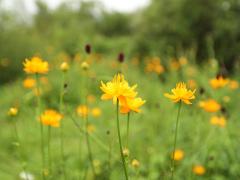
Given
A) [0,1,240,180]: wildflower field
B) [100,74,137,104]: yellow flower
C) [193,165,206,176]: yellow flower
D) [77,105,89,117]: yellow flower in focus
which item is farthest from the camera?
[193,165,206,176]: yellow flower

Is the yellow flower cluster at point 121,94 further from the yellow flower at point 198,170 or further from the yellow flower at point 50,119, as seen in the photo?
the yellow flower at point 198,170

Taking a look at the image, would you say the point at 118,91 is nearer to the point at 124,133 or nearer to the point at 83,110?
the point at 83,110

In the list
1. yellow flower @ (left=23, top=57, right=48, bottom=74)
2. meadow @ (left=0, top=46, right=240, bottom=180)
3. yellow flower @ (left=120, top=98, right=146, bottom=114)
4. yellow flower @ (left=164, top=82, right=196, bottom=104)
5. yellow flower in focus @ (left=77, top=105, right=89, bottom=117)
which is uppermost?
yellow flower @ (left=23, top=57, right=48, bottom=74)

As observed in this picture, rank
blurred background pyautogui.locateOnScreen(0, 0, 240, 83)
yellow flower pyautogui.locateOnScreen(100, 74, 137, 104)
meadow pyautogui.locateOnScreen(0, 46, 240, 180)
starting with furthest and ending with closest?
1. blurred background pyautogui.locateOnScreen(0, 0, 240, 83)
2. meadow pyautogui.locateOnScreen(0, 46, 240, 180)
3. yellow flower pyautogui.locateOnScreen(100, 74, 137, 104)

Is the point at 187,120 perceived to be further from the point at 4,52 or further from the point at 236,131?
the point at 4,52

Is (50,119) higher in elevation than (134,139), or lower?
higher

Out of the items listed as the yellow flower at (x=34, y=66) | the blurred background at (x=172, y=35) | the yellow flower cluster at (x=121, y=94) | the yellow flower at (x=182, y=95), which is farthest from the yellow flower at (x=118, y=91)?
the blurred background at (x=172, y=35)

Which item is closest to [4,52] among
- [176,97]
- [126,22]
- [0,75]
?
[0,75]

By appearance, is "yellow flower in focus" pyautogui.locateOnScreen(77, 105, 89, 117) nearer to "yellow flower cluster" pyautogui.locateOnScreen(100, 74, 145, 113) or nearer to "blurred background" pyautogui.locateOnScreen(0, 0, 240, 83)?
"yellow flower cluster" pyautogui.locateOnScreen(100, 74, 145, 113)

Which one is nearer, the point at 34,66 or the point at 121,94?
the point at 121,94

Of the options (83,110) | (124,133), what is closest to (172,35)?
(124,133)

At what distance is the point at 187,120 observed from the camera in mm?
3506

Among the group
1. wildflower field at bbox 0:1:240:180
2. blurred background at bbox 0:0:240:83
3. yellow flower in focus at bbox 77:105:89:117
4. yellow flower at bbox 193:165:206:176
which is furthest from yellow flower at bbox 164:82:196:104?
blurred background at bbox 0:0:240:83

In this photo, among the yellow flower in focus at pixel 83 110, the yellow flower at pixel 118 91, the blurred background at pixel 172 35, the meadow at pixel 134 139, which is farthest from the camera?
the blurred background at pixel 172 35
